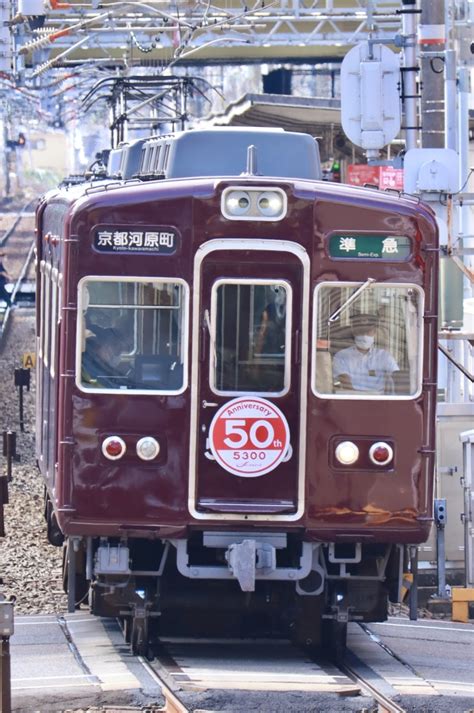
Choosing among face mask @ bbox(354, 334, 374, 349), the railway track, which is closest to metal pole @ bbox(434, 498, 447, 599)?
the railway track

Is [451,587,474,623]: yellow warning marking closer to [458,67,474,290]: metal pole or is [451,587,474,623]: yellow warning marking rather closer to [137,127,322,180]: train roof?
[137,127,322,180]: train roof

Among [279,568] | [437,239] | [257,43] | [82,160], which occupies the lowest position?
[279,568]

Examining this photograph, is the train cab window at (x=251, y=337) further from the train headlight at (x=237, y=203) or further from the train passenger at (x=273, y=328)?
the train headlight at (x=237, y=203)

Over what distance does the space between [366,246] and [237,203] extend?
717 millimetres

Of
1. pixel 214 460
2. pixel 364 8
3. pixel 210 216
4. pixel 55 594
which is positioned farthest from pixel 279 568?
pixel 364 8

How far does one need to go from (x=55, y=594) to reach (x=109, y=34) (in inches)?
668

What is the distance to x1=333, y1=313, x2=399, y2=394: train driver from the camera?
26.4 feet

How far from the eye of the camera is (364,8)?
24906 mm

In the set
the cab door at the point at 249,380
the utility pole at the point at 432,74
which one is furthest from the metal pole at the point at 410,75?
the cab door at the point at 249,380

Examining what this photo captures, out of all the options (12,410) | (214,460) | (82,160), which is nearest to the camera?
(214,460)

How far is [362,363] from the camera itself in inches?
317

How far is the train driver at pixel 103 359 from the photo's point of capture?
314 inches

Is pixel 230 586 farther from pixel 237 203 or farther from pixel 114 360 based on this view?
pixel 237 203

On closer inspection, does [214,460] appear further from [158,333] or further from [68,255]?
[68,255]
